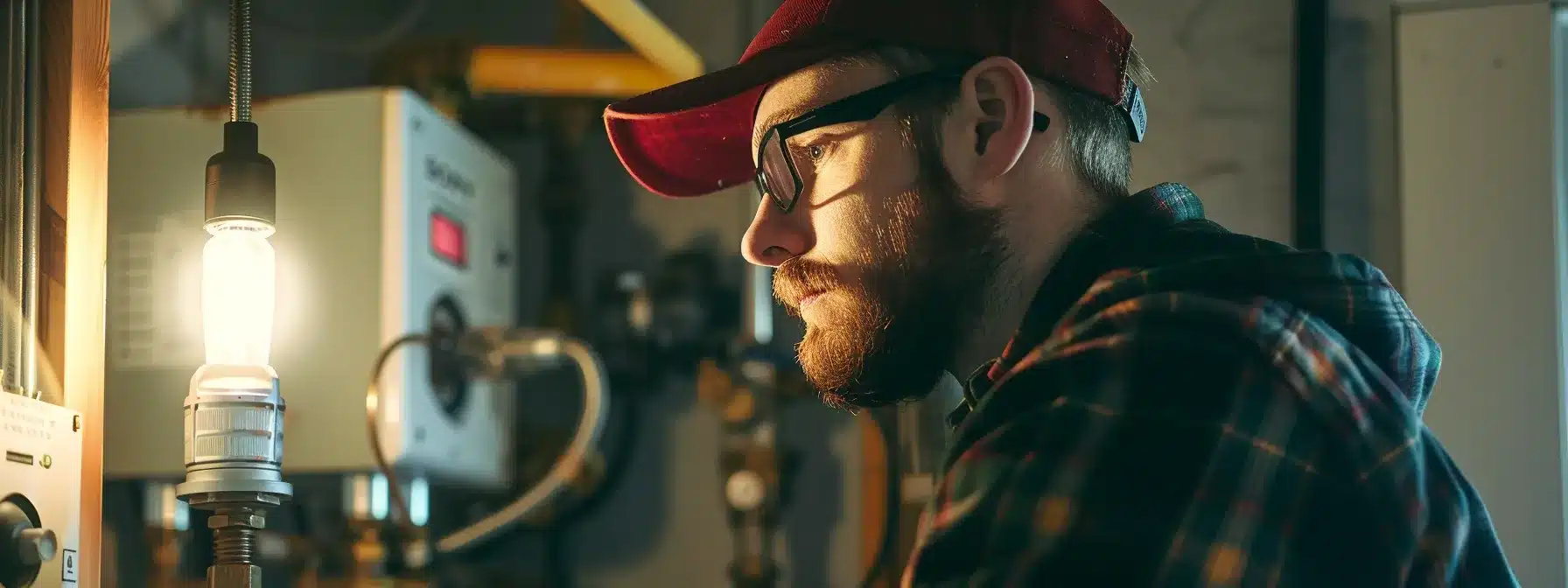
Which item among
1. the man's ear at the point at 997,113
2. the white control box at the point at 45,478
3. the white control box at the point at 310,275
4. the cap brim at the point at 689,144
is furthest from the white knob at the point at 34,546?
the white control box at the point at 310,275

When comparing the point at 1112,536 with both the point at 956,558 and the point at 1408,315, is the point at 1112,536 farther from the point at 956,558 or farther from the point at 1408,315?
the point at 1408,315

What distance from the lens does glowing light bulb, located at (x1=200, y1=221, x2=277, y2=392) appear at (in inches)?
45.6

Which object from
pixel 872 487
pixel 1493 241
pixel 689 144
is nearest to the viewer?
pixel 689 144

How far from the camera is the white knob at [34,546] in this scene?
1023 mm

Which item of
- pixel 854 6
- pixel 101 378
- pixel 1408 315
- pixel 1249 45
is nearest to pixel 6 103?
pixel 101 378

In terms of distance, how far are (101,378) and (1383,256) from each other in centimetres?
143

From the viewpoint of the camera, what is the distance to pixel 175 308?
1824 millimetres

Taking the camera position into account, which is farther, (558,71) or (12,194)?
(558,71)

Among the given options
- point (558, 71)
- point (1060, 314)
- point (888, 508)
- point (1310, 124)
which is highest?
point (558, 71)

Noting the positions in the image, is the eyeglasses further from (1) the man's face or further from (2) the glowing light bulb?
(2) the glowing light bulb

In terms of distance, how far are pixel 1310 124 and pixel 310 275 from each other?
1.19 metres

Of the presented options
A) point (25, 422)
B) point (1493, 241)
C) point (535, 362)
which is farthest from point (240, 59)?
point (1493, 241)

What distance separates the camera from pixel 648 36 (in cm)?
210

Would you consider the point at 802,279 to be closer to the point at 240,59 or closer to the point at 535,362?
A: the point at 240,59
